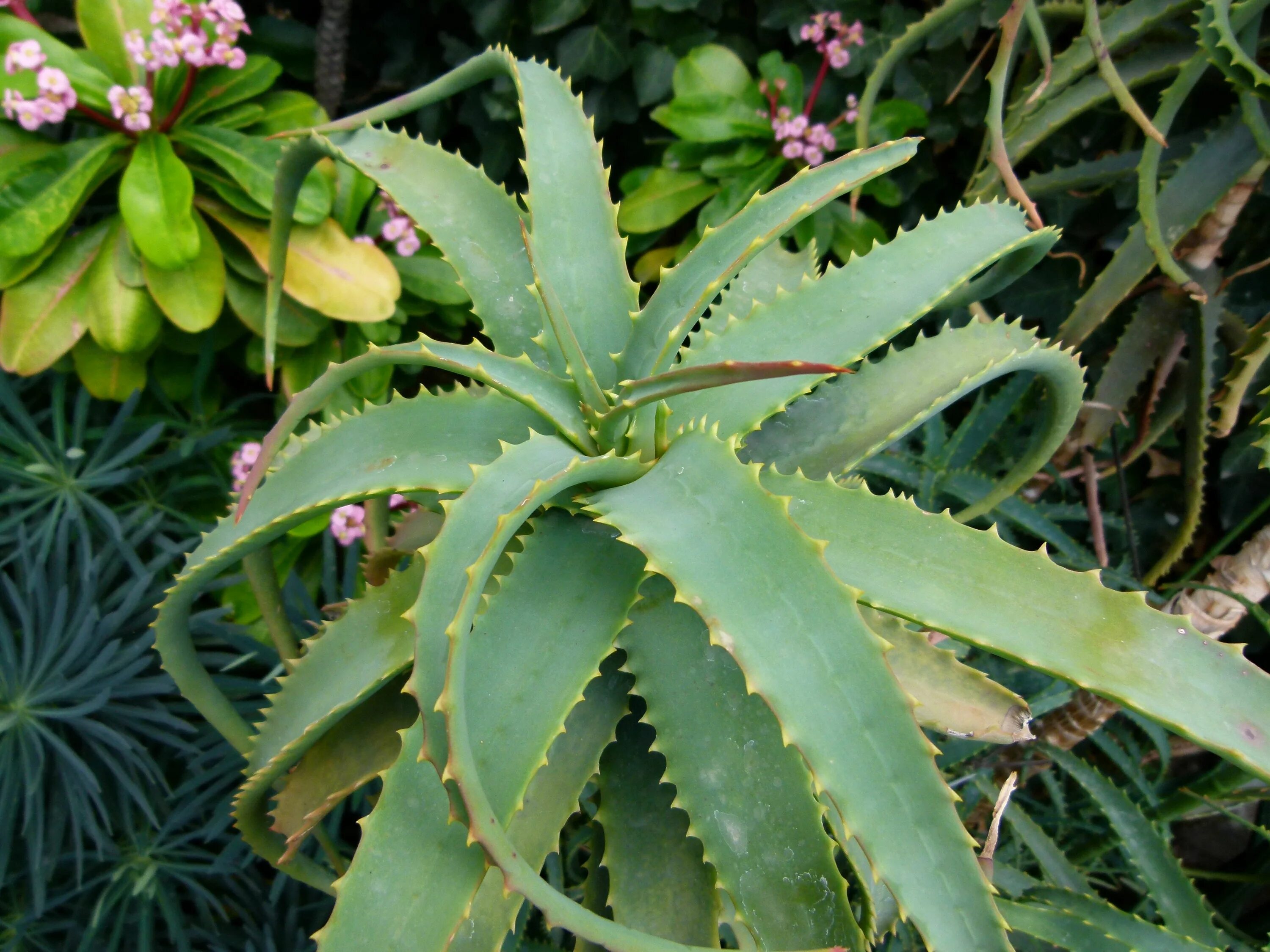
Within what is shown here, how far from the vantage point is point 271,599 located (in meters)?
0.60

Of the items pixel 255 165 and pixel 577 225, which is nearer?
pixel 577 225

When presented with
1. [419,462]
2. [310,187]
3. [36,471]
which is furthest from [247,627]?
[419,462]

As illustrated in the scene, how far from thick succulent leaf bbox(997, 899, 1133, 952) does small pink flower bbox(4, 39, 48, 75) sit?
120 cm

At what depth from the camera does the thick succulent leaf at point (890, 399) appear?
1.89 feet

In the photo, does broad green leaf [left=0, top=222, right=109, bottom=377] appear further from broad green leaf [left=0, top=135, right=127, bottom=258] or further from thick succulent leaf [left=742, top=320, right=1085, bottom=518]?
thick succulent leaf [left=742, top=320, right=1085, bottom=518]

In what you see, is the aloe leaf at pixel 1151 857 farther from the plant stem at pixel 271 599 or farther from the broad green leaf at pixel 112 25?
the broad green leaf at pixel 112 25

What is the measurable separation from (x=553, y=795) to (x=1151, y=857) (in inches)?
25.2

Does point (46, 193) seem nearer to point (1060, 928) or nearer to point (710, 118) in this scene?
point (710, 118)

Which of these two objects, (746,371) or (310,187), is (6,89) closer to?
(310,187)

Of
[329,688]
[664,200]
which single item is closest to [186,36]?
[664,200]

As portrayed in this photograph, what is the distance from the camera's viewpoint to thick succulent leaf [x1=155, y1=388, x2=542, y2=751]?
47cm

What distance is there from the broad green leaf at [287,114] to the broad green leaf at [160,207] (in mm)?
137

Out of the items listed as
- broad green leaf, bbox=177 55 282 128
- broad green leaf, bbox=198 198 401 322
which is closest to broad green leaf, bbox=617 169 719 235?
broad green leaf, bbox=198 198 401 322

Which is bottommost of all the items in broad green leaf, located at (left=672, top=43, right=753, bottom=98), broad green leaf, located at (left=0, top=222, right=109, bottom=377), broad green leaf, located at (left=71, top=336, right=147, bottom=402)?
broad green leaf, located at (left=71, top=336, right=147, bottom=402)
